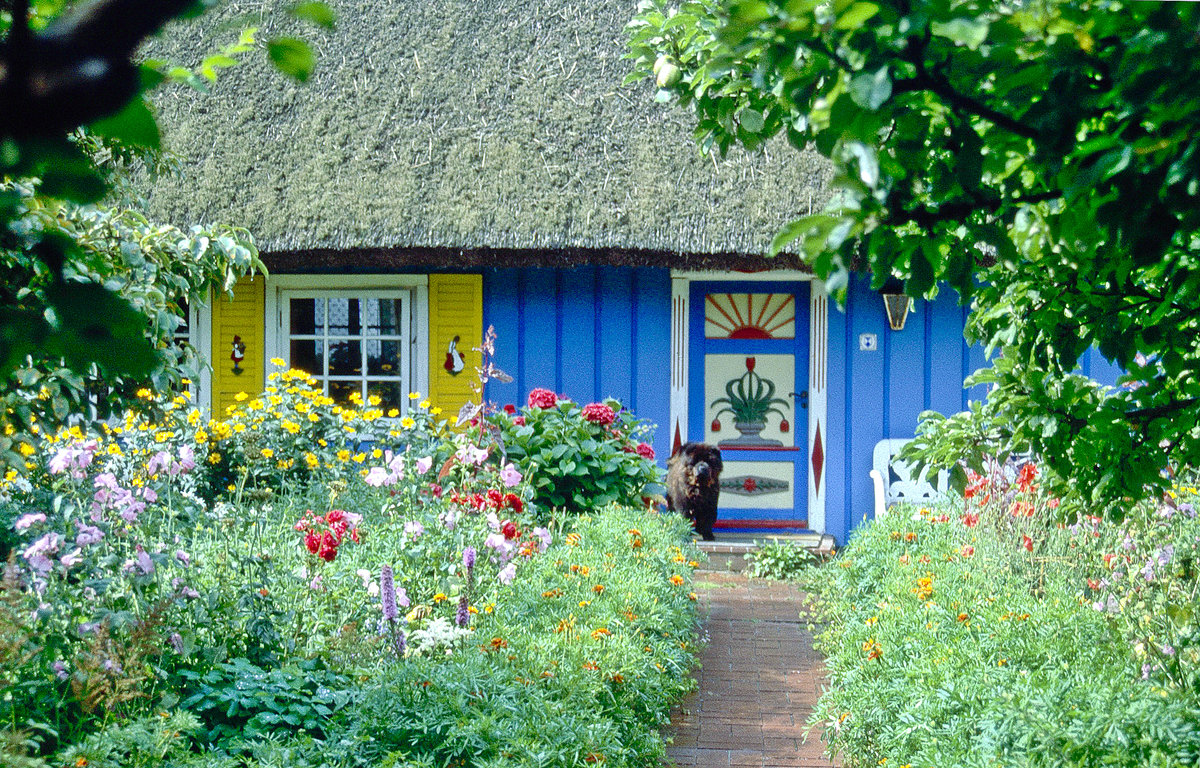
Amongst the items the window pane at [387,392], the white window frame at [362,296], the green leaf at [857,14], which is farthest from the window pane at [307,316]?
the green leaf at [857,14]

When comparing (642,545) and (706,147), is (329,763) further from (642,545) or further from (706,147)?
(642,545)

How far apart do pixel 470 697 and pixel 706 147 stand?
162cm

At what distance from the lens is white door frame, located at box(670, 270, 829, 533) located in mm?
7938

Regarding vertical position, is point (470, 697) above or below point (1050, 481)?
below

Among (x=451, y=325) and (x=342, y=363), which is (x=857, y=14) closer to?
(x=451, y=325)

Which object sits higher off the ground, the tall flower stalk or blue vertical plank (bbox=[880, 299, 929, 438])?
blue vertical plank (bbox=[880, 299, 929, 438])

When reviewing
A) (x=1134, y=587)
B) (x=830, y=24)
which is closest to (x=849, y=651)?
(x=1134, y=587)

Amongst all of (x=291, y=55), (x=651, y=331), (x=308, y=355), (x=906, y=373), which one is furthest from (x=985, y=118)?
(x=308, y=355)

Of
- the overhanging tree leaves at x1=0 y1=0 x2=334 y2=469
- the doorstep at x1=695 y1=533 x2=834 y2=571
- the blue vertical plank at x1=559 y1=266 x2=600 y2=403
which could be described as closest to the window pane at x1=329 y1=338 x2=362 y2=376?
the blue vertical plank at x1=559 y1=266 x2=600 y2=403

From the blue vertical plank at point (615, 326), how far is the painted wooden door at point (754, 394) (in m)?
0.54

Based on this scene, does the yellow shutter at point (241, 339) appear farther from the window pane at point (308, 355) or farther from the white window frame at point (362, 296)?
the window pane at point (308, 355)

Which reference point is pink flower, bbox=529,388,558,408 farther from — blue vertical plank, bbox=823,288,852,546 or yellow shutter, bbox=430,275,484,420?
blue vertical plank, bbox=823,288,852,546

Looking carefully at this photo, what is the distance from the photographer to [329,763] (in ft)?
8.50

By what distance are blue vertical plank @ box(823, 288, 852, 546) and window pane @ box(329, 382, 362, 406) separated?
12.1 ft
